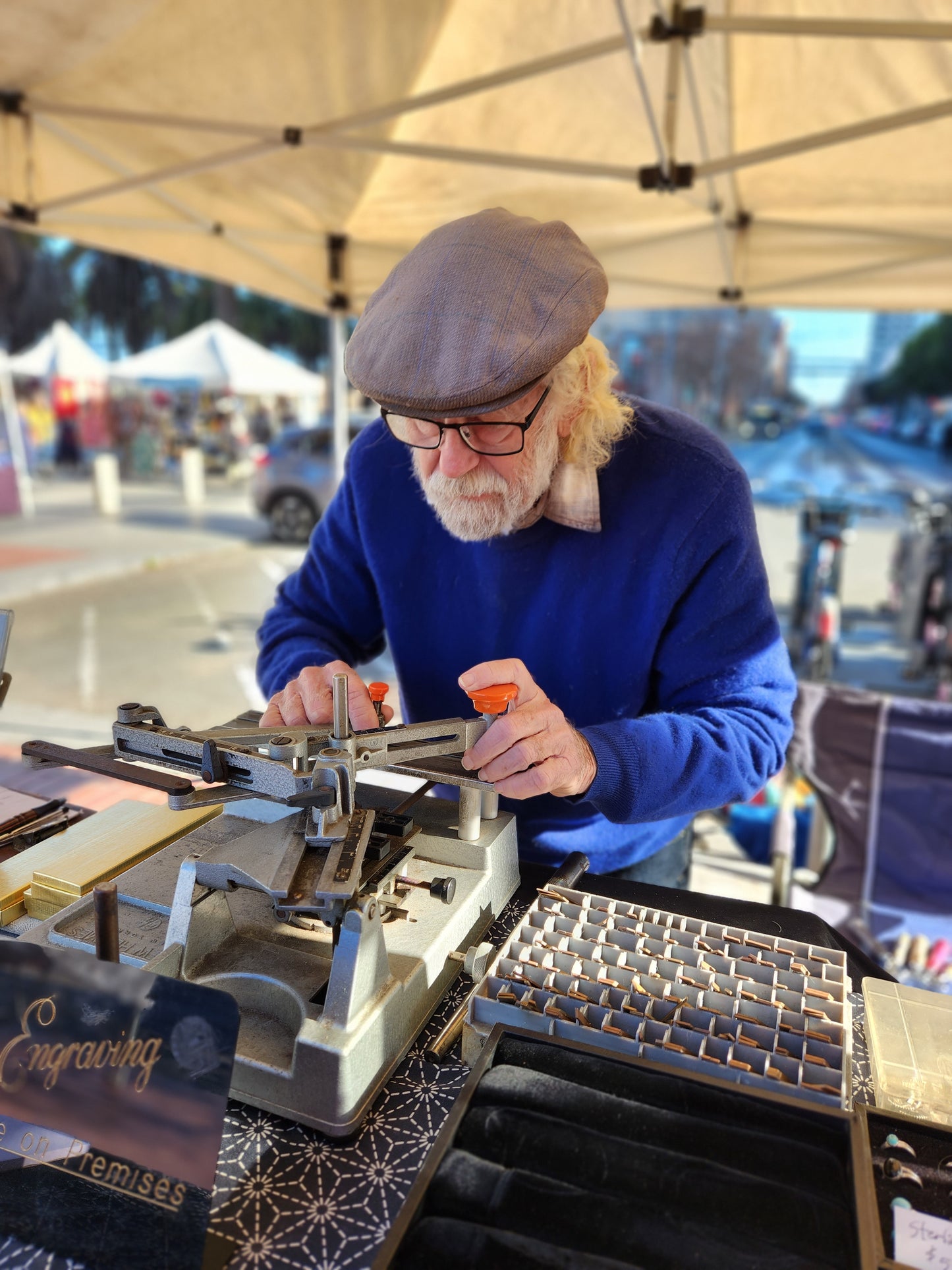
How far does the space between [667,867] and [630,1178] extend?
100cm

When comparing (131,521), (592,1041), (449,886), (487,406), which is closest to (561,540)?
(487,406)

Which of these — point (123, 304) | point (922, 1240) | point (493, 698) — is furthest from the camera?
point (123, 304)

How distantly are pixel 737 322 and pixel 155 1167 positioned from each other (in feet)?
54.6

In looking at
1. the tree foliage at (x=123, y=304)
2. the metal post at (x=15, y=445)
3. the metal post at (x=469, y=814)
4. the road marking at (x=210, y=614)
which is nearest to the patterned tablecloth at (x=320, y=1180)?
the metal post at (x=469, y=814)

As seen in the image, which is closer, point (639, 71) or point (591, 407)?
point (591, 407)

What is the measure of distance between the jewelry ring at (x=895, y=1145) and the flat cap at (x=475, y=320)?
2.96 feet

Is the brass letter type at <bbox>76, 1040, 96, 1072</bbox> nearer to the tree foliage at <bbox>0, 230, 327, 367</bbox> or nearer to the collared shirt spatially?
the collared shirt

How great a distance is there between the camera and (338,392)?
16.4 ft

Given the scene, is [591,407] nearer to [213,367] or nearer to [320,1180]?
[320,1180]

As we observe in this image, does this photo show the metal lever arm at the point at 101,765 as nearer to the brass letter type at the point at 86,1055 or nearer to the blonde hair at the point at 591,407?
the brass letter type at the point at 86,1055

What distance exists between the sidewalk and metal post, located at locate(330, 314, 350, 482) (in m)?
4.33

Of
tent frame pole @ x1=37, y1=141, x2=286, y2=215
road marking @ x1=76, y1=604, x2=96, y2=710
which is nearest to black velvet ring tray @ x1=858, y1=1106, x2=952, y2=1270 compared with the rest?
tent frame pole @ x1=37, y1=141, x2=286, y2=215

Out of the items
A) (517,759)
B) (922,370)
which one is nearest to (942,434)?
(922,370)

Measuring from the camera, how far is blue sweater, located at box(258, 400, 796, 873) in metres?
1.28
